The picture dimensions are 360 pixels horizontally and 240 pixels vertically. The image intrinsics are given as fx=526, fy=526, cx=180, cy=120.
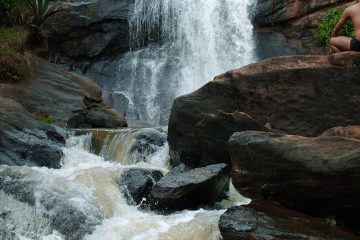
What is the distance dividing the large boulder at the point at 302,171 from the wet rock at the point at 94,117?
714 centimetres

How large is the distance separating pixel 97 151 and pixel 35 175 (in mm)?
2866

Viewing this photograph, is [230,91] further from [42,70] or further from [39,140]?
[42,70]

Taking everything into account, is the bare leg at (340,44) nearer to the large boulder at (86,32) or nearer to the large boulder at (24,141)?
the large boulder at (24,141)

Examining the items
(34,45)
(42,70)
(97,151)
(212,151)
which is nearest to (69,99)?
(42,70)

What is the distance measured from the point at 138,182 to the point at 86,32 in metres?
13.4

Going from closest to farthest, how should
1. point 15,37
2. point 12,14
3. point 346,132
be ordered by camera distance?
point 346,132 → point 15,37 → point 12,14

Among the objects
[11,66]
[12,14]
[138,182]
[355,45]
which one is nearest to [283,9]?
[12,14]

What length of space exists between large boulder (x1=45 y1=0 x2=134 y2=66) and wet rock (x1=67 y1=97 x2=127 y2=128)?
6786 mm

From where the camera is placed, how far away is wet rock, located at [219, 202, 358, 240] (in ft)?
19.1

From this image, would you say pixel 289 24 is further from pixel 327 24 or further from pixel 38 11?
pixel 38 11

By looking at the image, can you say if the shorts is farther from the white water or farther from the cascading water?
the cascading water

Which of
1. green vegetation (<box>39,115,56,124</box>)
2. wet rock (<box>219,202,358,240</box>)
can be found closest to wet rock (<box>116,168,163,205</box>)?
wet rock (<box>219,202,358,240</box>)

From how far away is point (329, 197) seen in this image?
633cm

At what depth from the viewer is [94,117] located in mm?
13812
